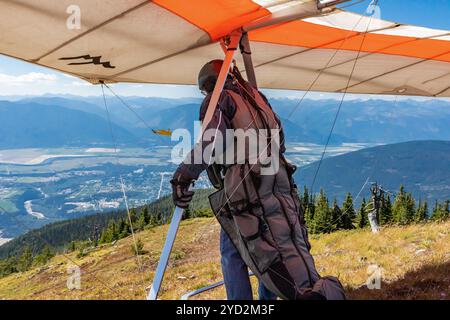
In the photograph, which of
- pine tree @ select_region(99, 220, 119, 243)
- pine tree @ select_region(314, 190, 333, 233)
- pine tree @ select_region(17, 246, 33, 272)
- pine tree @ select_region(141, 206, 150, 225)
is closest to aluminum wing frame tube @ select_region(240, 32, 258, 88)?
pine tree @ select_region(314, 190, 333, 233)

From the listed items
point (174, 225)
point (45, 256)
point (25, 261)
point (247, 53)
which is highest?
point (247, 53)

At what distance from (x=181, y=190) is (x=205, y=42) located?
1795 millimetres

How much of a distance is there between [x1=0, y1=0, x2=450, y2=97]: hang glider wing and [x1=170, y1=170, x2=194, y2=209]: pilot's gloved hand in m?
1.23

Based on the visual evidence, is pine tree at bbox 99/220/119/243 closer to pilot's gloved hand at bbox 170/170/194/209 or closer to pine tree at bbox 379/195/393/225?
pine tree at bbox 379/195/393/225

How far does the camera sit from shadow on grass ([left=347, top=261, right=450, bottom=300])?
404 centimetres

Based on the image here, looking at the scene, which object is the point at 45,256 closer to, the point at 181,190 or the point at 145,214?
the point at 145,214

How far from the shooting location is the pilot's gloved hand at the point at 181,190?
254cm

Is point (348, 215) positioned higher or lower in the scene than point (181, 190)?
lower

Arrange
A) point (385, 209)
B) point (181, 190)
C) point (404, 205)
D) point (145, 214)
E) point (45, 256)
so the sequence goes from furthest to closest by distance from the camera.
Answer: point (45, 256), point (145, 214), point (385, 209), point (404, 205), point (181, 190)

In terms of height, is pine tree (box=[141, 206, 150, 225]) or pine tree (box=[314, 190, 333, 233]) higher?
pine tree (box=[314, 190, 333, 233])

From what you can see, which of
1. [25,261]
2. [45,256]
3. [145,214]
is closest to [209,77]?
[145,214]

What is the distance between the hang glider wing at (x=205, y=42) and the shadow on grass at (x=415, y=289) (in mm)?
2546

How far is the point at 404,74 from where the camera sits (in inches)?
246

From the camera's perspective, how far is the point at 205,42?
3832 millimetres
